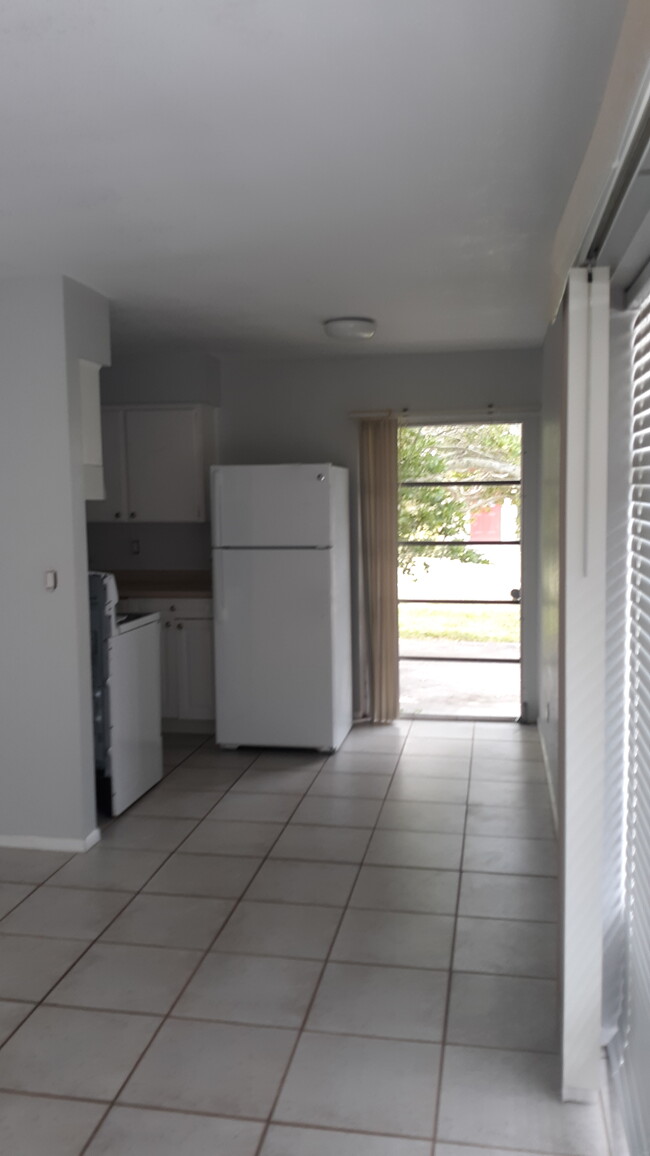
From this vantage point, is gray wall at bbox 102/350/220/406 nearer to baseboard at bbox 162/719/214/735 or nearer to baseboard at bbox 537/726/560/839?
baseboard at bbox 162/719/214/735

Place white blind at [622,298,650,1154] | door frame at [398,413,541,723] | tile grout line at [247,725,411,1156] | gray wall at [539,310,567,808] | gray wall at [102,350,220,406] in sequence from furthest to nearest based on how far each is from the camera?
1. door frame at [398,413,541,723]
2. gray wall at [102,350,220,406]
3. gray wall at [539,310,567,808]
4. tile grout line at [247,725,411,1156]
5. white blind at [622,298,650,1154]

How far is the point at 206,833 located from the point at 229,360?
3.03 metres

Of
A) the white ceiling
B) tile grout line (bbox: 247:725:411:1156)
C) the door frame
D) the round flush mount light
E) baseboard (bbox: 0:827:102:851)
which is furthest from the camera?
the door frame

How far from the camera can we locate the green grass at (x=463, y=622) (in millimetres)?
6887

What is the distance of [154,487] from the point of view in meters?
5.67

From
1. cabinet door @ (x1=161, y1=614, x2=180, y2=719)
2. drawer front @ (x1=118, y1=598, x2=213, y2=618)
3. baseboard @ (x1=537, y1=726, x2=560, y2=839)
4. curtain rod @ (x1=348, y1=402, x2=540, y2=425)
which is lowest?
baseboard @ (x1=537, y1=726, x2=560, y2=839)

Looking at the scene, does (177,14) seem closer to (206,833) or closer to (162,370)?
(206,833)

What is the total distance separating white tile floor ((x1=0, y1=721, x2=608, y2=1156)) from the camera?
2.27m

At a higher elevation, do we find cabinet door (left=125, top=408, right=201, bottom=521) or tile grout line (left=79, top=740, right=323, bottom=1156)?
cabinet door (left=125, top=408, right=201, bottom=521)

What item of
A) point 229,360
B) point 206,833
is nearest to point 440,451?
point 229,360

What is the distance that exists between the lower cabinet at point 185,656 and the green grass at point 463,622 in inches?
69.6

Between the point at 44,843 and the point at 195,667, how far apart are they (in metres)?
1.85

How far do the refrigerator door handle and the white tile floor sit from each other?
1.04m

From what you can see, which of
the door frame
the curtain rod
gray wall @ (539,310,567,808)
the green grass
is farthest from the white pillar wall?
the green grass
